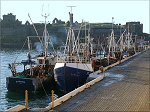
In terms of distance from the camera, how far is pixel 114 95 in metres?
26.8

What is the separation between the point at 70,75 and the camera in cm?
3712

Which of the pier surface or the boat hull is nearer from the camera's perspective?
the pier surface

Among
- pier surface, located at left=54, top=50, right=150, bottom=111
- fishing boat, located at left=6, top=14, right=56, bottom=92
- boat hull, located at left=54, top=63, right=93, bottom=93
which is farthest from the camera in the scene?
fishing boat, located at left=6, top=14, right=56, bottom=92

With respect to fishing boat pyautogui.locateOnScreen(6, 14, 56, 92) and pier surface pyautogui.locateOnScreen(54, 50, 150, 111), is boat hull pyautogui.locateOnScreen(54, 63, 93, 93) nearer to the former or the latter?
fishing boat pyautogui.locateOnScreen(6, 14, 56, 92)

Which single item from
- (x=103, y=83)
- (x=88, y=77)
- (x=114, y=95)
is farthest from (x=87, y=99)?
(x=88, y=77)

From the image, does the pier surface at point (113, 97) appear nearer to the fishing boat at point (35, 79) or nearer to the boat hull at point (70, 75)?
the boat hull at point (70, 75)

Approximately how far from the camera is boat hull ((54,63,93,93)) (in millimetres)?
37000

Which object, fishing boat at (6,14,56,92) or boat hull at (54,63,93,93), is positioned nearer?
boat hull at (54,63,93,93)

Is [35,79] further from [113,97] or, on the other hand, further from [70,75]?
[113,97]

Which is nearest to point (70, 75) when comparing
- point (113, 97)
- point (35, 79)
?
point (35, 79)

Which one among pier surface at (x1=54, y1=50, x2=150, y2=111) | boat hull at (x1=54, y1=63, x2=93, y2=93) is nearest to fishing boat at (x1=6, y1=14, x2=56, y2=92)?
→ boat hull at (x1=54, y1=63, x2=93, y2=93)

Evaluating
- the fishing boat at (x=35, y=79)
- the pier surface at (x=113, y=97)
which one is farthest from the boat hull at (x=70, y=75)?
the pier surface at (x=113, y=97)

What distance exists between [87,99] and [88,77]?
11943 millimetres

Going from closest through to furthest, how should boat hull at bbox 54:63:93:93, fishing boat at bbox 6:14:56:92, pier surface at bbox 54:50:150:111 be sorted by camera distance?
pier surface at bbox 54:50:150:111 → boat hull at bbox 54:63:93:93 → fishing boat at bbox 6:14:56:92
